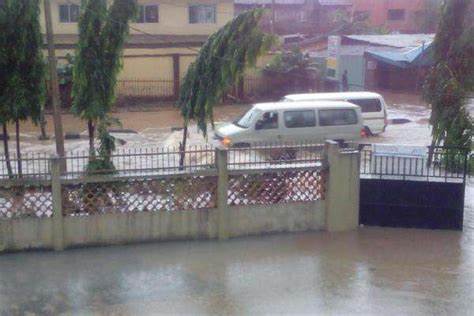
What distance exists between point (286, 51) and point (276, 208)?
2154cm

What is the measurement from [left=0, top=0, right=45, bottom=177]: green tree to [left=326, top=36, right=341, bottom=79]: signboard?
15828mm

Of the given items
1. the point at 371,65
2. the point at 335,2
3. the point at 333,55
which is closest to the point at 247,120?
the point at 333,55

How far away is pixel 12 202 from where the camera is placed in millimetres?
10227

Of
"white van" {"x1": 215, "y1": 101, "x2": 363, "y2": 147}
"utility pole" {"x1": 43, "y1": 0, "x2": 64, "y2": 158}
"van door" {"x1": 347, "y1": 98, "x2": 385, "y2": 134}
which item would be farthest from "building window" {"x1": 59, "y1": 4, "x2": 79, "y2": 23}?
"utility pole" {"x1": 43, "y1": 0, "x2": 64, "y2": 158}

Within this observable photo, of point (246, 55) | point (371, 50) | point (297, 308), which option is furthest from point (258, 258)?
point (371, 50)

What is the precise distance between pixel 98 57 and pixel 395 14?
44.1 m

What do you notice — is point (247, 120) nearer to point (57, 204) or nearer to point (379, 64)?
point (57, 204)

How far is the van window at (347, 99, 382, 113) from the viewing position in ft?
69.1

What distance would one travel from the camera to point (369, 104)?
69.5 ft

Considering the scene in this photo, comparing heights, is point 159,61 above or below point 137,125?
above

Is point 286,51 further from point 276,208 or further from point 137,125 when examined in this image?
point 276,208

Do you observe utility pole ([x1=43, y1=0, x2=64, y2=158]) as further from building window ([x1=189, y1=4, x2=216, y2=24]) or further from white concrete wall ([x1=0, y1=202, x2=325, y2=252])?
building window ([x1=189, y1=4, x2=216, y2=24])

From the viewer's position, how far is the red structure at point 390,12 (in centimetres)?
5316

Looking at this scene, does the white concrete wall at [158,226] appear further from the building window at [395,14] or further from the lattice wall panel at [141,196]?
the building window at [395,14]
